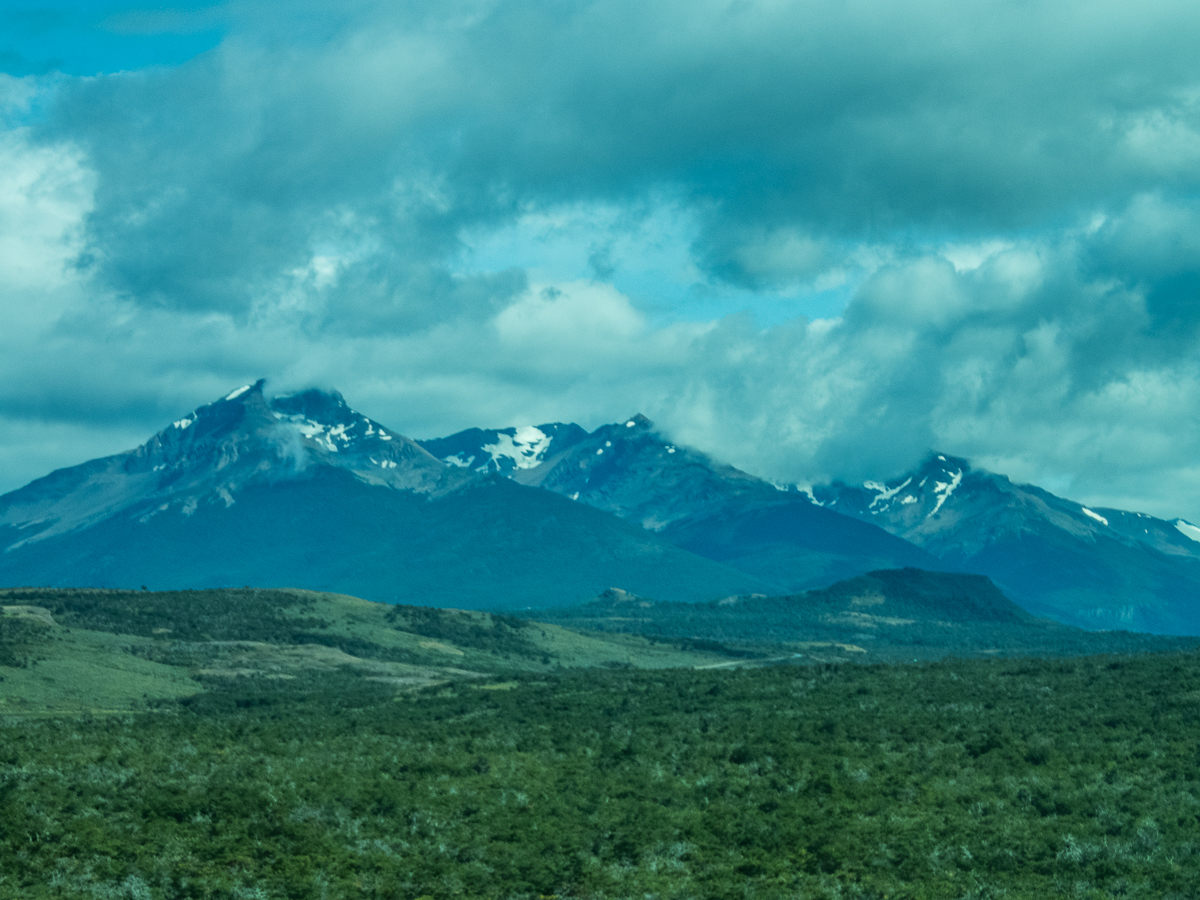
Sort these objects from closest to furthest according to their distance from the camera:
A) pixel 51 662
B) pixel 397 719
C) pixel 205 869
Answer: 1. pixel 205 869
2. pixel 397 719
3. pixel 51 662

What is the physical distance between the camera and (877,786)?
59812mm

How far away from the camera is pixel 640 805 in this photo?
58.0 metres

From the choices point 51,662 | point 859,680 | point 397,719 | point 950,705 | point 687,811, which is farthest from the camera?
point 51,662

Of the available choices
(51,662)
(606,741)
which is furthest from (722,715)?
(51,662)

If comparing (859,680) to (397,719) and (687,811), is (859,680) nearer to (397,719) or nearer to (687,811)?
(397,719)

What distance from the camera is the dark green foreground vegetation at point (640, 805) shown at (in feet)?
157

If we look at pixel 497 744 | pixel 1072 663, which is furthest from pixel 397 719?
pixel 1072 663

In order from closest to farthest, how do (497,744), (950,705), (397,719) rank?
(497,744), (950,705), (397,719)

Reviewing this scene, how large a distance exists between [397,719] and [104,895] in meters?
47.2

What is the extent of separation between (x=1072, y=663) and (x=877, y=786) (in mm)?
49462

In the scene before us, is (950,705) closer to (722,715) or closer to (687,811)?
(722,715)

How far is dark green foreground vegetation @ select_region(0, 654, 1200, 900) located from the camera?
1881 inches

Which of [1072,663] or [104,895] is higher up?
[1072,663]

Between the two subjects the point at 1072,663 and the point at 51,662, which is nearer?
the point at 1072,663
